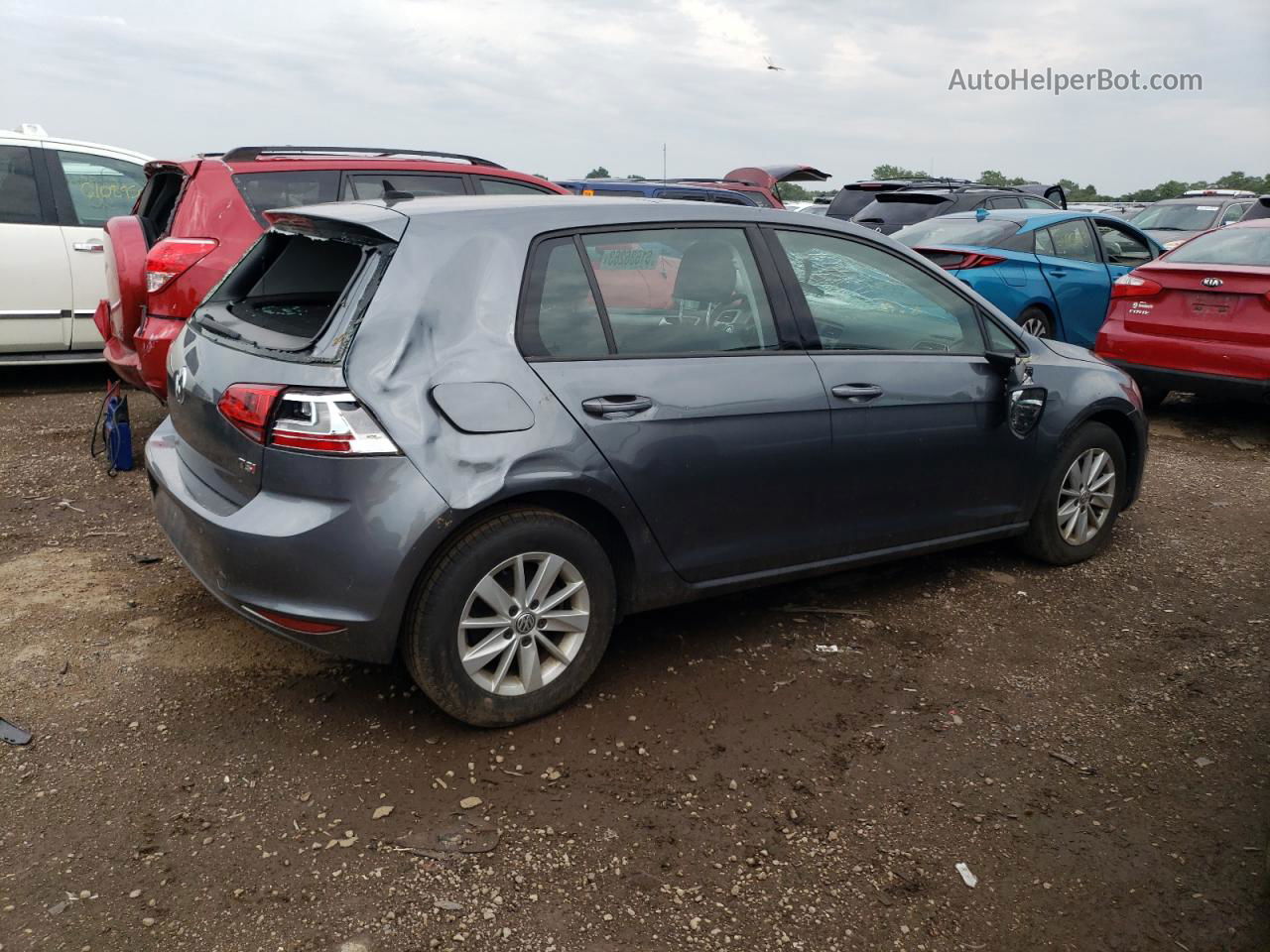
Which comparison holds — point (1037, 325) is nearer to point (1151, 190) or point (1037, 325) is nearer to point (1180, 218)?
point (1180, 218)

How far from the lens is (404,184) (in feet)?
21.8

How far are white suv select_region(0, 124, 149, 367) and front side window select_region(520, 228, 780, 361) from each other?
5679 mm

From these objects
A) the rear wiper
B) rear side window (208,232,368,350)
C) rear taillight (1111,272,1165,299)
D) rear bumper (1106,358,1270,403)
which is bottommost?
rear bumper (1106,358,1270,403)

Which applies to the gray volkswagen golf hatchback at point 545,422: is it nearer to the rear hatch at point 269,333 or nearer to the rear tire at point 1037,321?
the rear hatch at point 269,333

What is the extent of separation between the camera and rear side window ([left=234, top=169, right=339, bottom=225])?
19.9ft

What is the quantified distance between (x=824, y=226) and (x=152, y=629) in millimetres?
2927

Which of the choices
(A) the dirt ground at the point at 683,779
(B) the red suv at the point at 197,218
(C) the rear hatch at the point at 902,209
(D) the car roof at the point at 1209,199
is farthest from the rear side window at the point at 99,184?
(D) the car roof at the point at 1209,199

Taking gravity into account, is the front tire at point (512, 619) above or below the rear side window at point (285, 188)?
below

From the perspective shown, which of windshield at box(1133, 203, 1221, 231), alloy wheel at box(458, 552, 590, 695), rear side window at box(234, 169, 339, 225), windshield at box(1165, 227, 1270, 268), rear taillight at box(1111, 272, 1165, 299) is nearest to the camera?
alloy wheel at box(458, 552, 590, 695)

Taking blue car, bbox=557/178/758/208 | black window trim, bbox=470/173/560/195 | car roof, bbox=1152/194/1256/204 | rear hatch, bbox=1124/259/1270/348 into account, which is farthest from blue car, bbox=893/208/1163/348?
car roof, bbox=1152/194/1256/204

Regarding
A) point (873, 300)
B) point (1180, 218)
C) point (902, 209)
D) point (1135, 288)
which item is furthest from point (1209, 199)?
point (873, 300)

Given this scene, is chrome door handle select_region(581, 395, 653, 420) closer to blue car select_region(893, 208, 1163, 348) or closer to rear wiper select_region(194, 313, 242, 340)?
rear wiper select_region(194, 313, 242, 340)

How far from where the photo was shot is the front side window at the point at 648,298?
3498 millimetres

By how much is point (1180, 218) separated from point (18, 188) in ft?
→ 48.1
